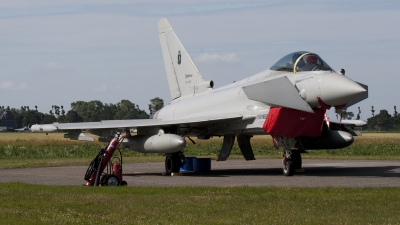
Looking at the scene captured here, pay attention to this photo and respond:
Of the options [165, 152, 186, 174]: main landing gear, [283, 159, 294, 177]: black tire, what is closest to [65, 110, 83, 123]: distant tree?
[165, 152, 186, 174]: main landing gear

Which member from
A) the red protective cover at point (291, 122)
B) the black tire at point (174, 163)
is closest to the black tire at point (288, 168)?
the red protective cover at point (291, 122)

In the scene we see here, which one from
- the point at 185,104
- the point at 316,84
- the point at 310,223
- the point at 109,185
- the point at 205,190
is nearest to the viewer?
the point at 310,223

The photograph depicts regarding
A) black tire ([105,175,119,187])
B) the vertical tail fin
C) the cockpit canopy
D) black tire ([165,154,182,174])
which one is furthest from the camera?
the vertical tail fin

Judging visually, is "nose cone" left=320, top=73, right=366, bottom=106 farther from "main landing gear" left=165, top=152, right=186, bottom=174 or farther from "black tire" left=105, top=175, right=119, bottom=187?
"black tire" left=105, top=175, right=119, bottom=187

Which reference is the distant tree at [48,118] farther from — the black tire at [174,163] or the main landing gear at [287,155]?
the main landing gear at [287,155]

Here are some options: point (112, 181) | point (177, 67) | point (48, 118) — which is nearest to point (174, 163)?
point (177, 67)

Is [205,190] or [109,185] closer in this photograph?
[205,190]

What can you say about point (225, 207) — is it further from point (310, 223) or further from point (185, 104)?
→ point (185, 104)

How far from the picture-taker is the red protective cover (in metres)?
15.3

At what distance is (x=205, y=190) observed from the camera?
11.5 m

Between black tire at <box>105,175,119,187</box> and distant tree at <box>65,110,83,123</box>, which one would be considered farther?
distant tree at <box>65,110,83,123</box>

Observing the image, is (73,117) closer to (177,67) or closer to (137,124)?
(177,67)

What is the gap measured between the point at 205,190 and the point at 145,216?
3.05 metres

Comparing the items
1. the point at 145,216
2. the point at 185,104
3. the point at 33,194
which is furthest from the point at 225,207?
the point at 185,104
